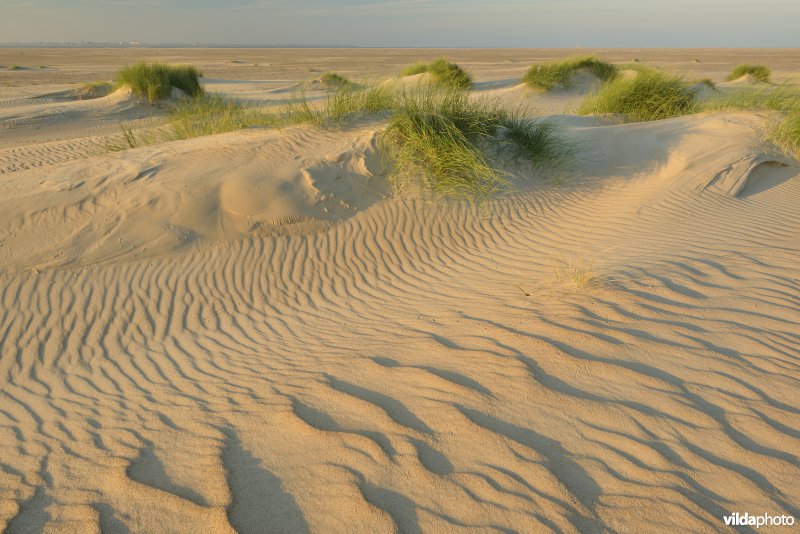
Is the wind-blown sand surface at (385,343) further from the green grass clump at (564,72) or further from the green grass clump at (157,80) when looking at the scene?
the green grass clump at (564,72)

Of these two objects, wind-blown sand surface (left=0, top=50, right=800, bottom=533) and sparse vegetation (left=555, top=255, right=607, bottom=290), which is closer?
wind-blown sand surface (left=0, top=50, right=800, bottom=533)

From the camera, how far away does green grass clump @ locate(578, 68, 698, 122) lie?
10602mm

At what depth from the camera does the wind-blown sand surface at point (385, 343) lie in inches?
91.0

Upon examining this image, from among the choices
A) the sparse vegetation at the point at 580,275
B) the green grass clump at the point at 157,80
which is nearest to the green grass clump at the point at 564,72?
the green grass clump at the point at 157,80

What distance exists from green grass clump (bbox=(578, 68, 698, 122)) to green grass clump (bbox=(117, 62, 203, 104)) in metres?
11.5

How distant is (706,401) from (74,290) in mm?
5007

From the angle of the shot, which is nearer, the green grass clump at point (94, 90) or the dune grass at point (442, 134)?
the dune grass at point (442, 134)

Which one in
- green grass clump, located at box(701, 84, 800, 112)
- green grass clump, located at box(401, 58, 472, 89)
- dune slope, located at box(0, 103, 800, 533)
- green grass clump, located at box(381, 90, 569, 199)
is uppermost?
green grass clump, located at box(401, 58, 472, 89)

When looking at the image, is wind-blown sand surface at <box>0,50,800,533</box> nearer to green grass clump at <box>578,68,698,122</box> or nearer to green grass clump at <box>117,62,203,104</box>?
green grass clump at <box>578,68,698,122</box>

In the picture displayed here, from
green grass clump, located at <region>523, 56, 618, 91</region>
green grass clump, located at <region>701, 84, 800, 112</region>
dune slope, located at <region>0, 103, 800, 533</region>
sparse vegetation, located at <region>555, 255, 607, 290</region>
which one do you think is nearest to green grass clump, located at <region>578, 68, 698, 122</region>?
green grass clump, located at <region>701, 84, 800, 112</region>

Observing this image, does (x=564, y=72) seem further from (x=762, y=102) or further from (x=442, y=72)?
(x=762, y=102)

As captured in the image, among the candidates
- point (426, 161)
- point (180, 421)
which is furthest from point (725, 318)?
point (426, 161)

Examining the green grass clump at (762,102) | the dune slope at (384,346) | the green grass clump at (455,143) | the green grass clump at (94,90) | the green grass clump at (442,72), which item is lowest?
the dune slope at (384,346)

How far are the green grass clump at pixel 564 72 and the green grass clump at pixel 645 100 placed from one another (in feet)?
23.1
